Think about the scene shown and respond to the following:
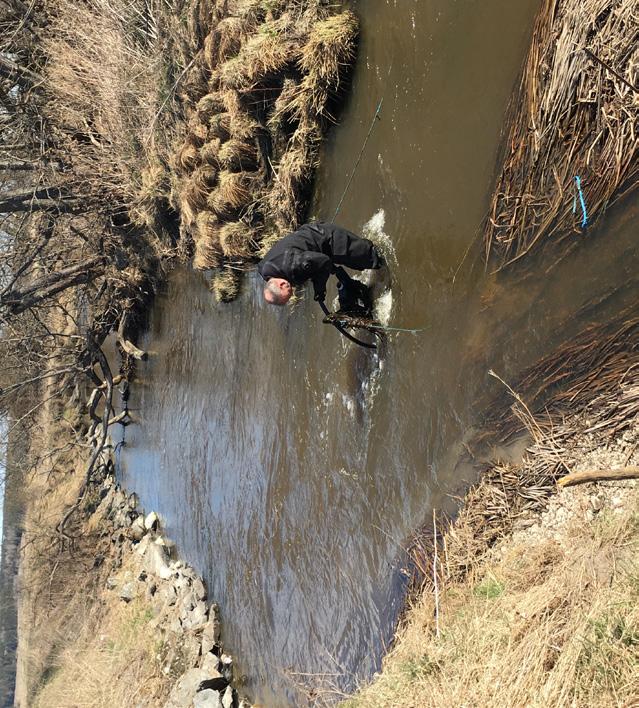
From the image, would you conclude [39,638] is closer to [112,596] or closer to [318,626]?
[112,596]

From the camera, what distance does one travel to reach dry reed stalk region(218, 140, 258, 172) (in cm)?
794

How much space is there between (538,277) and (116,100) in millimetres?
7541

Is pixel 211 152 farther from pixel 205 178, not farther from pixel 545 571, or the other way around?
pixel 545 571

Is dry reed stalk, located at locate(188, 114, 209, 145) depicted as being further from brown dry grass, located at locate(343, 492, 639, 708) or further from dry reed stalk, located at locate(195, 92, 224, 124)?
brown dry grass, located at locate(343, 492, 639, 708)

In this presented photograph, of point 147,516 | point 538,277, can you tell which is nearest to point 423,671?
point 538,277

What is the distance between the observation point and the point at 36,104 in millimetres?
10648

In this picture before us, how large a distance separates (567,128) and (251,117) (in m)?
4.38

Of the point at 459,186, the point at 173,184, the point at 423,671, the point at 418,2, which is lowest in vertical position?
the point at 423,671

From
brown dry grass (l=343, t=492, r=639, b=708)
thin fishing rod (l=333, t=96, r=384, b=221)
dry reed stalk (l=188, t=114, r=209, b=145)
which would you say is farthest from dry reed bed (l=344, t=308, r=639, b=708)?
dry reed stalk (l=188, t=114, r=209, b=145)

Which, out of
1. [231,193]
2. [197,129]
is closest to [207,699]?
[231,193]

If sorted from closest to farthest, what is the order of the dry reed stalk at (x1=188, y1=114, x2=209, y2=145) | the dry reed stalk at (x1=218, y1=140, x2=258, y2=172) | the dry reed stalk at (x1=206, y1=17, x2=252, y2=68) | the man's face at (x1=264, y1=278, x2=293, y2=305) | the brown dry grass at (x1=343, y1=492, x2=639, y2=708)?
the brown dry grass at (x1=343, y1=492, x2=639, y2=708) → the man's face at (x1=264, y1=278, x2=293, y2=305) → the dry reed stalk at (x1=206, y1=17, x2=252, y2=68) → the dry reed stalk at (x1=218, y1=140, x2=258, y2=172) → the dry reed stalk at (x1=188, y1=114, x2=209, y2=145)

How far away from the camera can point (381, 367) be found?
6270 mm

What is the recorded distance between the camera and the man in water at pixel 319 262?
5500 mm

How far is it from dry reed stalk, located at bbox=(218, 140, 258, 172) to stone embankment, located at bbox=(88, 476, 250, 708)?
Answer: 640 cm
